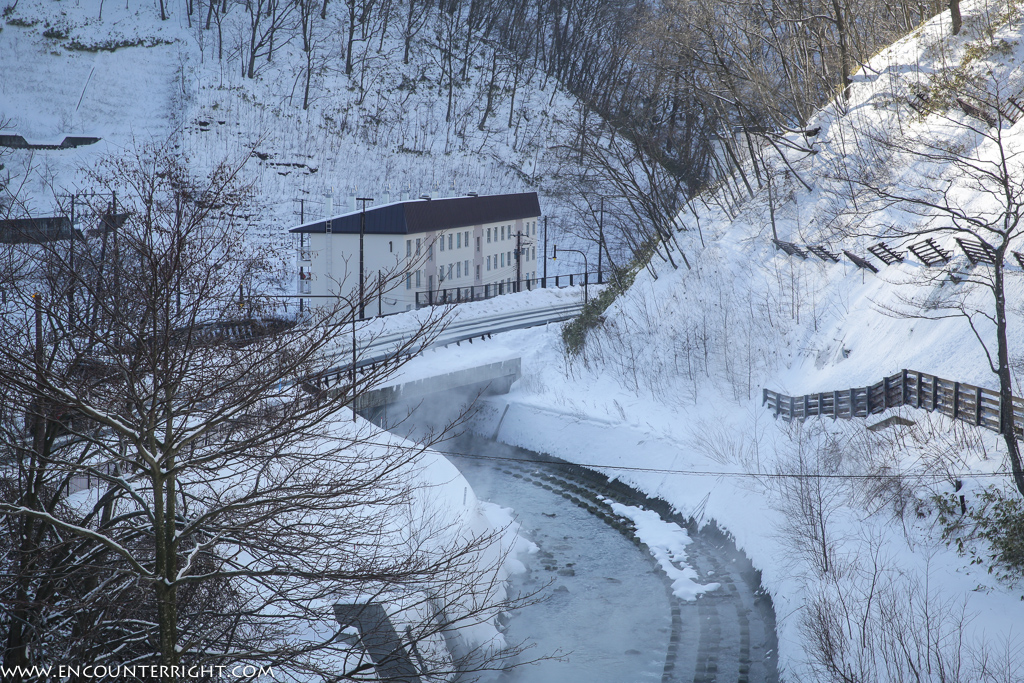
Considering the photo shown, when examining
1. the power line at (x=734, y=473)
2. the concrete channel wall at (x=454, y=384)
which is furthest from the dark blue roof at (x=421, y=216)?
the power line at (x=734, y=473)

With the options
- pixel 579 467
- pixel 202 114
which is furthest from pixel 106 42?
pixel 579 467

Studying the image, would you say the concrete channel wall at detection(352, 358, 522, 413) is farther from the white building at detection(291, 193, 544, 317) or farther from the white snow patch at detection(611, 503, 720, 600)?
the white snow patch at detection(611, 503, 720, 600)

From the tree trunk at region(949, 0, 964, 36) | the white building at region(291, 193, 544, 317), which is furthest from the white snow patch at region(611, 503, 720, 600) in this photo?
the tree trunk at region(949, 0, 964, 36)

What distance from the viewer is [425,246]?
1410 inches

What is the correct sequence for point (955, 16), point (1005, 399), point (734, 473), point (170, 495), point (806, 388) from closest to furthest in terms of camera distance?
1. point (170, 495)
2. point (1005, 399)
3. point (734, 473)
4. point (806, 388)
5. point (955, 16)

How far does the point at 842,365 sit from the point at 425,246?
18.4m

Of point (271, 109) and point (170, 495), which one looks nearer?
point (170, 495)

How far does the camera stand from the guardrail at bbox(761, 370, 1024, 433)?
733 inches

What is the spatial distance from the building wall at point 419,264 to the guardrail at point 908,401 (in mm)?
16611

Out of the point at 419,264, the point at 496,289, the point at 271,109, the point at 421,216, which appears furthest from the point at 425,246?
the point at 271,109

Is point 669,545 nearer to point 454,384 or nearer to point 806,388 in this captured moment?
point 806,388

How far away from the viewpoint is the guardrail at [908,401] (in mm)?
18609

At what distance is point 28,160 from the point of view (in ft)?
182

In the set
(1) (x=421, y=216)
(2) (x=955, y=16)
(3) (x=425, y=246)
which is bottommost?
(3) (x=425, y=246)
